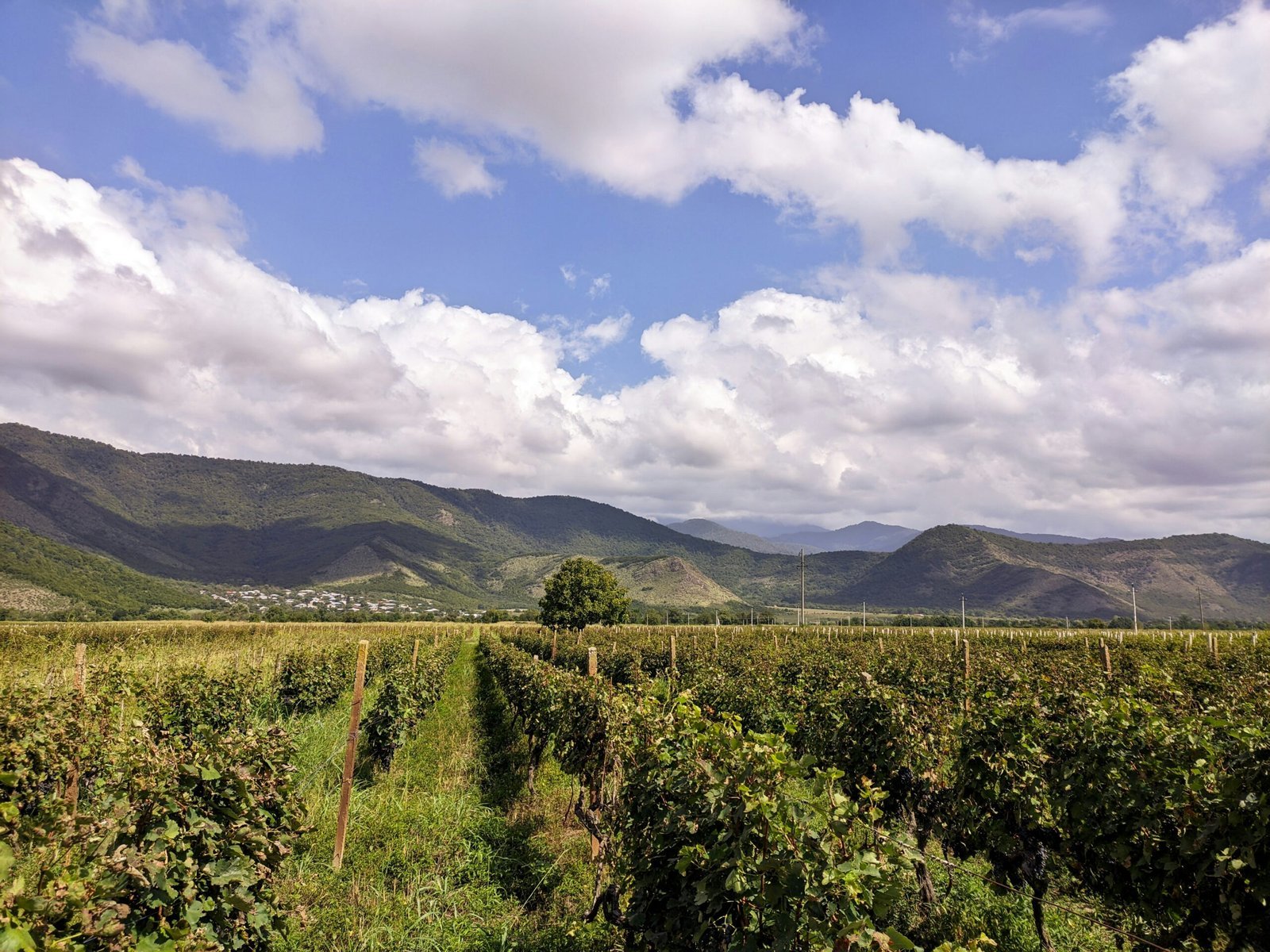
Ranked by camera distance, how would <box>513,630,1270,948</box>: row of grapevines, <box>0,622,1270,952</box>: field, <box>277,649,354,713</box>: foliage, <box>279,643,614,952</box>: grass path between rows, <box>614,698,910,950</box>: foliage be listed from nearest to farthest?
<box>614,698,910,950</box>: foliage, <box>0,622,1270,952</box>: field, <box>513,630,1270,948</box>: row of grapevines, <box>279,643,614,952</box>: grass path between rows, <box>277,649,354,713</box>: foliage

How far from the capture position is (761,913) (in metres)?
3.54

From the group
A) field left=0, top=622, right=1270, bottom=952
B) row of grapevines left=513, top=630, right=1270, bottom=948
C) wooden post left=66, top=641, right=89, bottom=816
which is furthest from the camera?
wooden post left=66, top=641, right=89, bottom=816

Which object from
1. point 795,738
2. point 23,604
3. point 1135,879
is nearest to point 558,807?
point 795,738

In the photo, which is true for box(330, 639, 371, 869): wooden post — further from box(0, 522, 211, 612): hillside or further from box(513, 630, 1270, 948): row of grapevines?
box(0, 522, 211, 612): hillside

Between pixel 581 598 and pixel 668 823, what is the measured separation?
54.5 m

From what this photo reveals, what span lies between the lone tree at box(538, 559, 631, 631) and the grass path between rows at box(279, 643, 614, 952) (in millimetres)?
44514

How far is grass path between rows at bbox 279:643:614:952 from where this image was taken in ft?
20.5

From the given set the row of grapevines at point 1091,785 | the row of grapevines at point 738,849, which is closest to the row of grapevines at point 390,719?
the row of grapevines at point 1091,785

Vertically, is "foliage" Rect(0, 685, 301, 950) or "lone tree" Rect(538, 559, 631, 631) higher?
"foliage" Rect(0, 685, 301, 950)

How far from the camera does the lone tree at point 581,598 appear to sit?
57.7 m

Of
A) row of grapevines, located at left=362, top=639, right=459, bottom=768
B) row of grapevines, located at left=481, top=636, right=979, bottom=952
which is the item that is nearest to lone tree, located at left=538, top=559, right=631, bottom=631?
row of grapevines, located at left=362, top=639, right=459, bottom=768

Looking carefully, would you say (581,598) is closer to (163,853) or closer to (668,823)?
(668,823)

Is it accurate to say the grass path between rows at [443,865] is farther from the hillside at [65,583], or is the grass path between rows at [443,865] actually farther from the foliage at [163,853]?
the hillside at [65,583]

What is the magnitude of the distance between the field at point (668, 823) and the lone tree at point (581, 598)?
1765 inches
